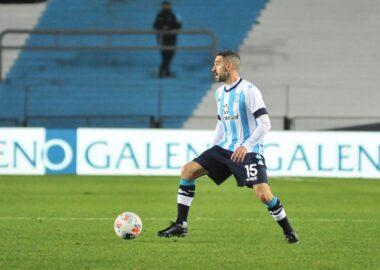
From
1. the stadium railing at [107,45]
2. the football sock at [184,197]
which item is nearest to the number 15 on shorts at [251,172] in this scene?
the football sock at [184,197]

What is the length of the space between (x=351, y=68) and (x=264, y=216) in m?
15.0

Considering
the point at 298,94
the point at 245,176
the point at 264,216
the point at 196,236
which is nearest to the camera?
the point at 245,176

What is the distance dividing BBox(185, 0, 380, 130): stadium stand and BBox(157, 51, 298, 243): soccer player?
15321 mm

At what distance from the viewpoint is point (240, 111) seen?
436 inches

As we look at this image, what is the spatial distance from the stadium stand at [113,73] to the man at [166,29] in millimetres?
338

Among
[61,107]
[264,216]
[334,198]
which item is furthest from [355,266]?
[61,107]

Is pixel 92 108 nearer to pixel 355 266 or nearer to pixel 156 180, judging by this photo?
pixel 156 180

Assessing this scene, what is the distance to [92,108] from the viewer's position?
91.5 ft

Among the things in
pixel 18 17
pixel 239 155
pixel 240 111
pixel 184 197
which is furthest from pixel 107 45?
pixel 239 155

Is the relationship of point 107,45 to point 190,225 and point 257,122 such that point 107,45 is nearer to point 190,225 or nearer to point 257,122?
point 190,225

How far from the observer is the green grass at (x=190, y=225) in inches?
378

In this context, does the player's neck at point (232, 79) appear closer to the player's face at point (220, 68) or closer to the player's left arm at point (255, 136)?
the player's face at point (220, 68)

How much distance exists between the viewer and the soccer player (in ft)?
35.8

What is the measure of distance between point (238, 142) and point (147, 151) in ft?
39.4
